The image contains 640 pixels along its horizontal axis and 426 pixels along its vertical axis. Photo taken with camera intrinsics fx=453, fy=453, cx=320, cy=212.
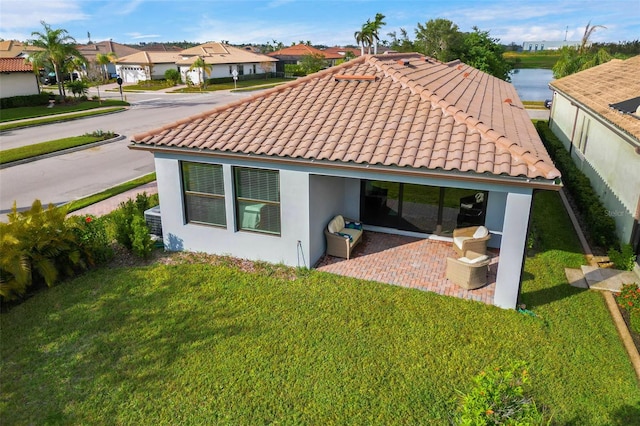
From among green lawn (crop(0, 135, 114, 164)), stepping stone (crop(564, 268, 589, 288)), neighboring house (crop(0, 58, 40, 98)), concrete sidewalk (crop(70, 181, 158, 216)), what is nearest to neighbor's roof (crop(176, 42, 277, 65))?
neighboring house (crop(0, 58, 40, 98))

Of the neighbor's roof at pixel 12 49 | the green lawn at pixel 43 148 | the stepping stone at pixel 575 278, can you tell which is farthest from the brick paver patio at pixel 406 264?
the neighbor's roof at pixel 12 49

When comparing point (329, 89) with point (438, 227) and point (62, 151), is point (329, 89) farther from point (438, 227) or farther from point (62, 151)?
point (62, 151)

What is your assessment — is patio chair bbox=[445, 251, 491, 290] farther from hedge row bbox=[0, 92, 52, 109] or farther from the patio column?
hedge row bbox=[0, 92, 52, 109]

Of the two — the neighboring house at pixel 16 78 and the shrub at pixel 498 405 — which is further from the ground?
the neighboring house at pixel 16 78

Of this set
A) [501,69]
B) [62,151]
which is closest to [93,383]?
[62,151]

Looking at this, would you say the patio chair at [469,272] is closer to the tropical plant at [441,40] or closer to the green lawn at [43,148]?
the green lawn at [43,148]

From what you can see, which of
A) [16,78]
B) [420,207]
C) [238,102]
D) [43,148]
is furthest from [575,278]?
[16,78]

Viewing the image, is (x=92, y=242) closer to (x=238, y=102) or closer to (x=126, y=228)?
(x=126, y=228)
